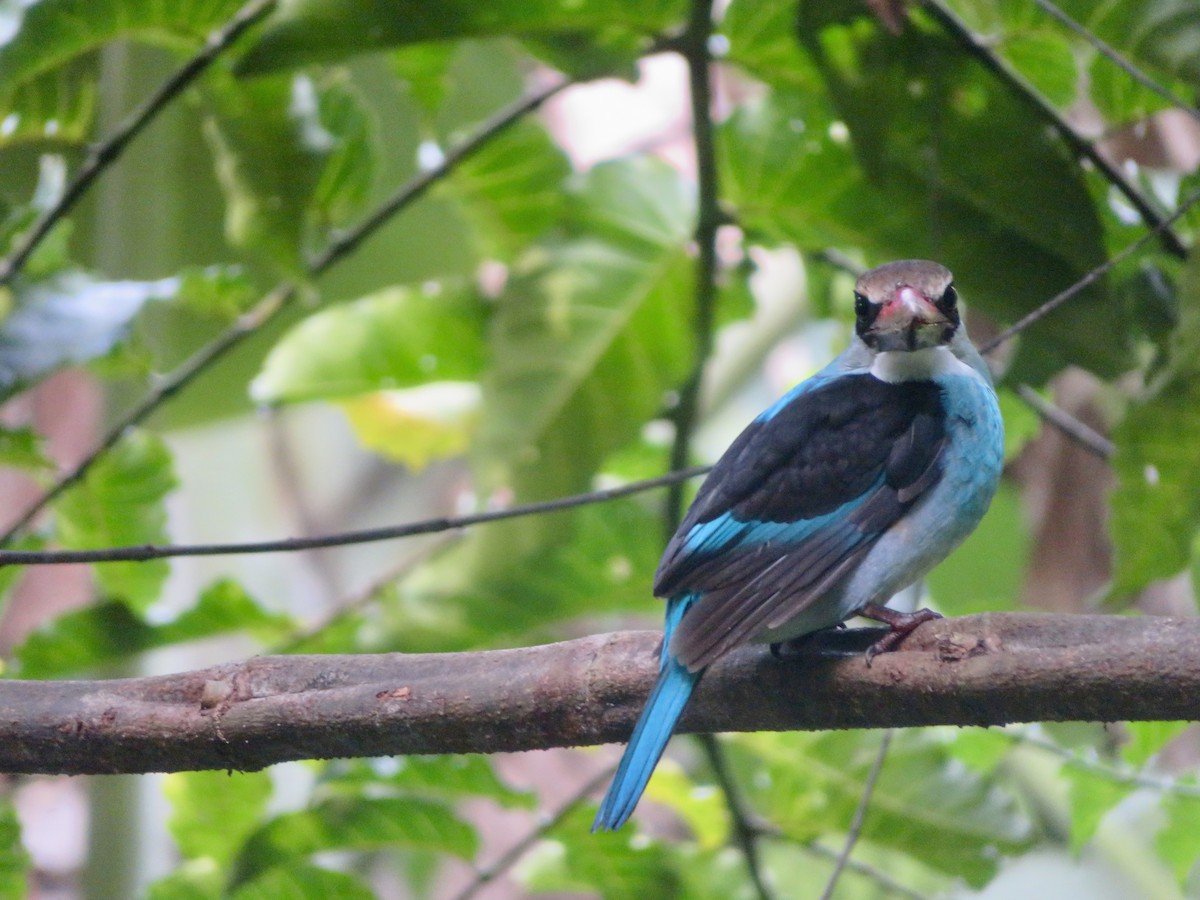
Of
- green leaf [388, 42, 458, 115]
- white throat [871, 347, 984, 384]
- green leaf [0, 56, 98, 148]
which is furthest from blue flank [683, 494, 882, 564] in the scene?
green leaf [0, 56, 98, 148]

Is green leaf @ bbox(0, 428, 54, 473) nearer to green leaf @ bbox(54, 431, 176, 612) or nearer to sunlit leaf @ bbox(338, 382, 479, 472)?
green leaf @ bbox(54, 431, 176, 612)

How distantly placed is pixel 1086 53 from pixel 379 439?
8.44 ft

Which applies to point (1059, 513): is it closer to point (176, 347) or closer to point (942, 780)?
point (942, 780)

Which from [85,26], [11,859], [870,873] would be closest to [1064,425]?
[870,873]

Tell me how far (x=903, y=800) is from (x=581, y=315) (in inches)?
54.8

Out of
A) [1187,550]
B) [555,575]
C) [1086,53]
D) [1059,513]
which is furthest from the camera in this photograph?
[1059,513]

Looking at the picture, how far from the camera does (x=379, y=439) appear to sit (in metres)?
4.72

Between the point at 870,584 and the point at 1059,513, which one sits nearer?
the point at 870,584

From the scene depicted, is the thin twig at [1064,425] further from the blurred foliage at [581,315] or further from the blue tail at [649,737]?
the blue tail at [649,737]

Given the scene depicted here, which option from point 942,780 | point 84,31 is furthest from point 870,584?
point 84,31

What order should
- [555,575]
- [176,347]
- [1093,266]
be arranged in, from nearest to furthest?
[1093,266]
[555,575]
[176,347]

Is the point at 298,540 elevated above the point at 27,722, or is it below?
above

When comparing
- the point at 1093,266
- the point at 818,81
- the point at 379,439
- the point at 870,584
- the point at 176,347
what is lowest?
the point at 379,439

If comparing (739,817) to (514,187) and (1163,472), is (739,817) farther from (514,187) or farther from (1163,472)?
(514,187)
